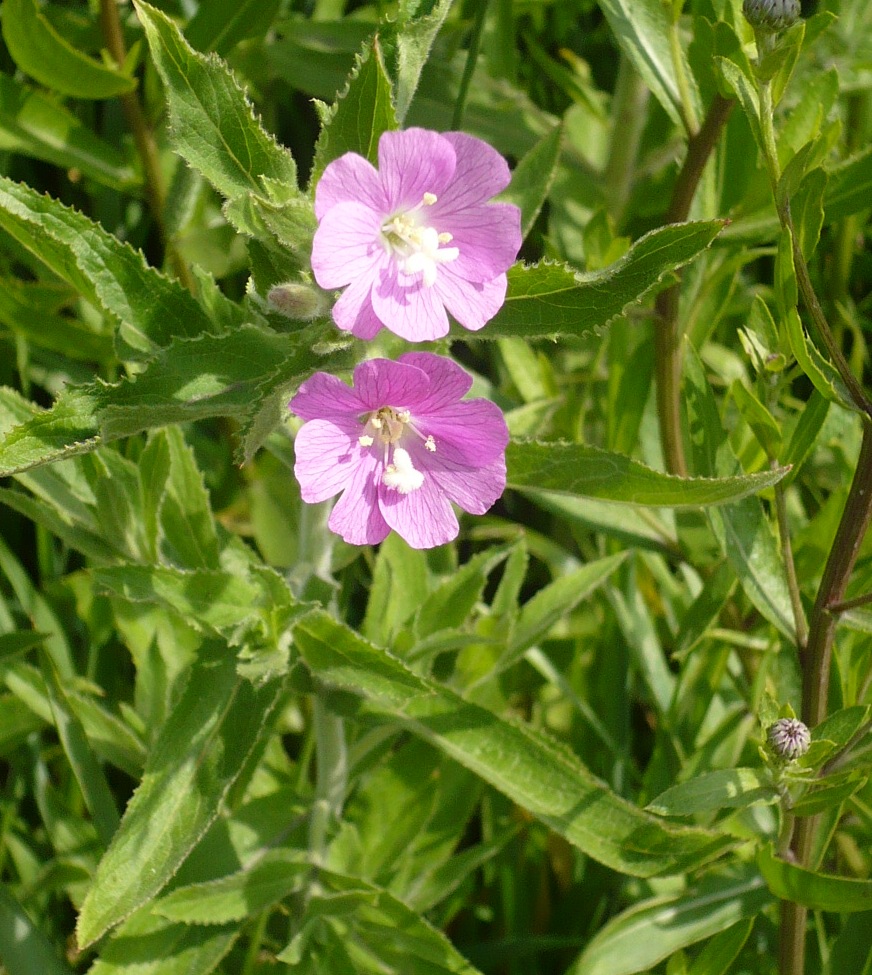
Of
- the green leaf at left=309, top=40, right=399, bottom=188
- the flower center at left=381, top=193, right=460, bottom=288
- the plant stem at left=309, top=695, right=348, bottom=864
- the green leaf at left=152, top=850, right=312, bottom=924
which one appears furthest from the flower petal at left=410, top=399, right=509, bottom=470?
the green leaf at left=152, top=850, right=312, bottom=924

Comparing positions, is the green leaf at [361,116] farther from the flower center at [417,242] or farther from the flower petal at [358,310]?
the flower petal at [358,310]

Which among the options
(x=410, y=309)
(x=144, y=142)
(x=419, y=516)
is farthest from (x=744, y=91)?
(x=144, y=142)

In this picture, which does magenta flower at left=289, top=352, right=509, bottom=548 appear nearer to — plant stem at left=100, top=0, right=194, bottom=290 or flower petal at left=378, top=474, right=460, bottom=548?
flower petal at left=378, top=474, right=460, bottom=548

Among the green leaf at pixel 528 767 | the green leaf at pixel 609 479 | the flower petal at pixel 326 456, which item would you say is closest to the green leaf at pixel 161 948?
the green leaf at pixel 528 767

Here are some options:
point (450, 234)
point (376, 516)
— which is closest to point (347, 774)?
point (376, 516)

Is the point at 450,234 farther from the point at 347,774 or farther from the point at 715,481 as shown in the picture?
the point at 347,774
